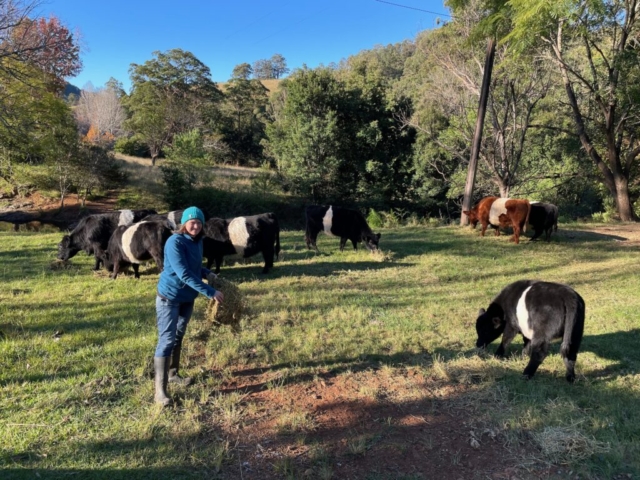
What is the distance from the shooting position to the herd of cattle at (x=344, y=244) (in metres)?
4.65

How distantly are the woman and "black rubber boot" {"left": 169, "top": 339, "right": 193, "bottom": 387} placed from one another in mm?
364

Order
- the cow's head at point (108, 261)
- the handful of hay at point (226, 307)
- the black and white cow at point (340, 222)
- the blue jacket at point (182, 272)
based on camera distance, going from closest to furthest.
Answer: the blue jacket at point (182, 272) → the handful of hay at point (226, 307) → the cow's head at point (108, 261) → the black and white cow at point (340, 222)

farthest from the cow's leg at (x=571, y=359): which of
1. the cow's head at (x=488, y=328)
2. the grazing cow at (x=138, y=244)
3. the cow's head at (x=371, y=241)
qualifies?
the cow's head at (x=371, y=241)

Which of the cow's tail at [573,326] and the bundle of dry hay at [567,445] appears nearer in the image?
the bundle of dry hay at [567,445]

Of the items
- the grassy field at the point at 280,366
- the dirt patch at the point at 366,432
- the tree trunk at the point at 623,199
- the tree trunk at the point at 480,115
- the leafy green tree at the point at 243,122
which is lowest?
the dirt patch at the point at 366,432

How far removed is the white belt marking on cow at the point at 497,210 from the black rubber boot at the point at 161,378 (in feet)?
40.5

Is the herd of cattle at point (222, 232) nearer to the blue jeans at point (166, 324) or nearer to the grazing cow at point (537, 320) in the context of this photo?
the blue jeans at point (166, 324)

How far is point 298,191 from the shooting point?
2645cm

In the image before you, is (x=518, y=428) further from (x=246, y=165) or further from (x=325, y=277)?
(x=246, y=165)

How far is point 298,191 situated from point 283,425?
2326cm

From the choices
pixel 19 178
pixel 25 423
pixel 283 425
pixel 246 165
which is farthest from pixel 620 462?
pixel 246 165

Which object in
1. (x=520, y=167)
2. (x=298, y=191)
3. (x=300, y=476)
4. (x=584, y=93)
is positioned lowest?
(x=300, y=476)

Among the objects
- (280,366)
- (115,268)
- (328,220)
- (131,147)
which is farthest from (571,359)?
(131,147)

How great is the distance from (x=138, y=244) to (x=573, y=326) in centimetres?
765
